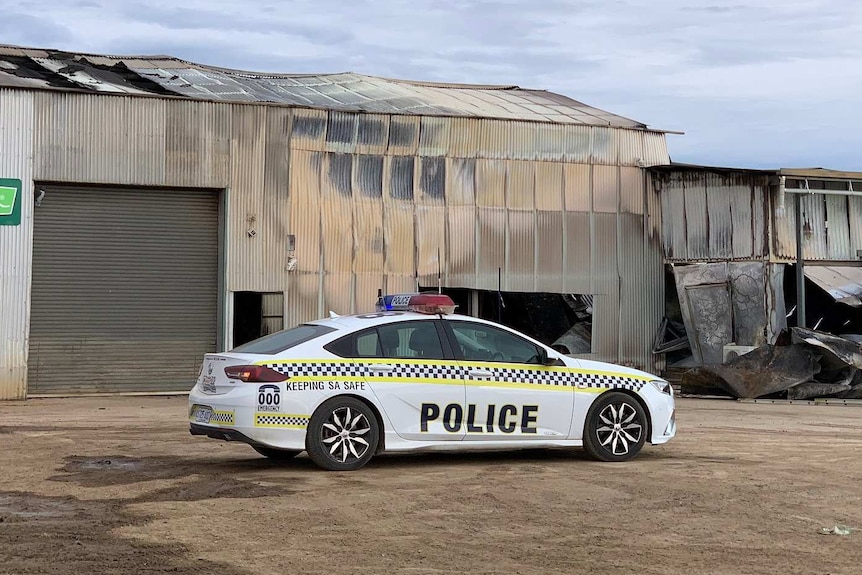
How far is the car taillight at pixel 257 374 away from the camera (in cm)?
1026

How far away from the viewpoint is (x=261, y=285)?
23.3m

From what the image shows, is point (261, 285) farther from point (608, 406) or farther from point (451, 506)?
point (451, 506)

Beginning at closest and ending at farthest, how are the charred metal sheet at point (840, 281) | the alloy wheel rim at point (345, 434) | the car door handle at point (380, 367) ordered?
the alloy wheel rim at point (345, 434), the car door handle at point (380, 367), the charred metal sheet at point (840, 281)

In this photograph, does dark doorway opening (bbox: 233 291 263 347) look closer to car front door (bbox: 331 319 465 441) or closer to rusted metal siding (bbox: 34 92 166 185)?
rusted metal siding (bbox: 34 92 166 185)

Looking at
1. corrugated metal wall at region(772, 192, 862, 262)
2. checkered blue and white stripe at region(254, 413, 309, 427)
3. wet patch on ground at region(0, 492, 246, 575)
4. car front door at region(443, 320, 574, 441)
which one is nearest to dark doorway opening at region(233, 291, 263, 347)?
corrugated metal wall at region(772, 192, 862, 262)

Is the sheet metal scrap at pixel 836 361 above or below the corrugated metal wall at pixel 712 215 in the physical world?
below

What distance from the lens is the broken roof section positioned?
77.3 feet

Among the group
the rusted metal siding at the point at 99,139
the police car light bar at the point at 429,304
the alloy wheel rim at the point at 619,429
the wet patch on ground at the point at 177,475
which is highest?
the rusted metal siding at the point at 99,139

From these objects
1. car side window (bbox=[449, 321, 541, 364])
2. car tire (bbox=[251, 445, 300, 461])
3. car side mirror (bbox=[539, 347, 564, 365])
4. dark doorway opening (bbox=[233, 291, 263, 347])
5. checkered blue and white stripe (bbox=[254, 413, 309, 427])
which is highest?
dark doorway opening (bbox=[233, 291, 263, 347])

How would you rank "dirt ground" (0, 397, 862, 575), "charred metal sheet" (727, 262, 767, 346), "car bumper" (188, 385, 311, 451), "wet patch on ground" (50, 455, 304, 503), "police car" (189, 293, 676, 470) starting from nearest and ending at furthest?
"dirt ground" (0, 397, 862, 575)
"wet patch on ground" (50, 455, 304, 503)
"car bumper" (188, 385, 311, 451)
"police car" (189, 293, 676, 470)
"charred metal sheet" (727, 262, 767, 346)

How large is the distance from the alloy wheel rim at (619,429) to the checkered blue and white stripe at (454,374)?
0.23 m

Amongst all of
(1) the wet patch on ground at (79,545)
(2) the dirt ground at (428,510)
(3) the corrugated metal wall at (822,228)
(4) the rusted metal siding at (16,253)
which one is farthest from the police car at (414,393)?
(3) the corrugated metal wall at (822,228)

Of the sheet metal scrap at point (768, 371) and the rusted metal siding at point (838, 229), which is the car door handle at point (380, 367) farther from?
the rusted metal siding at point (838, 229)

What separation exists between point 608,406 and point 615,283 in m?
14.9
